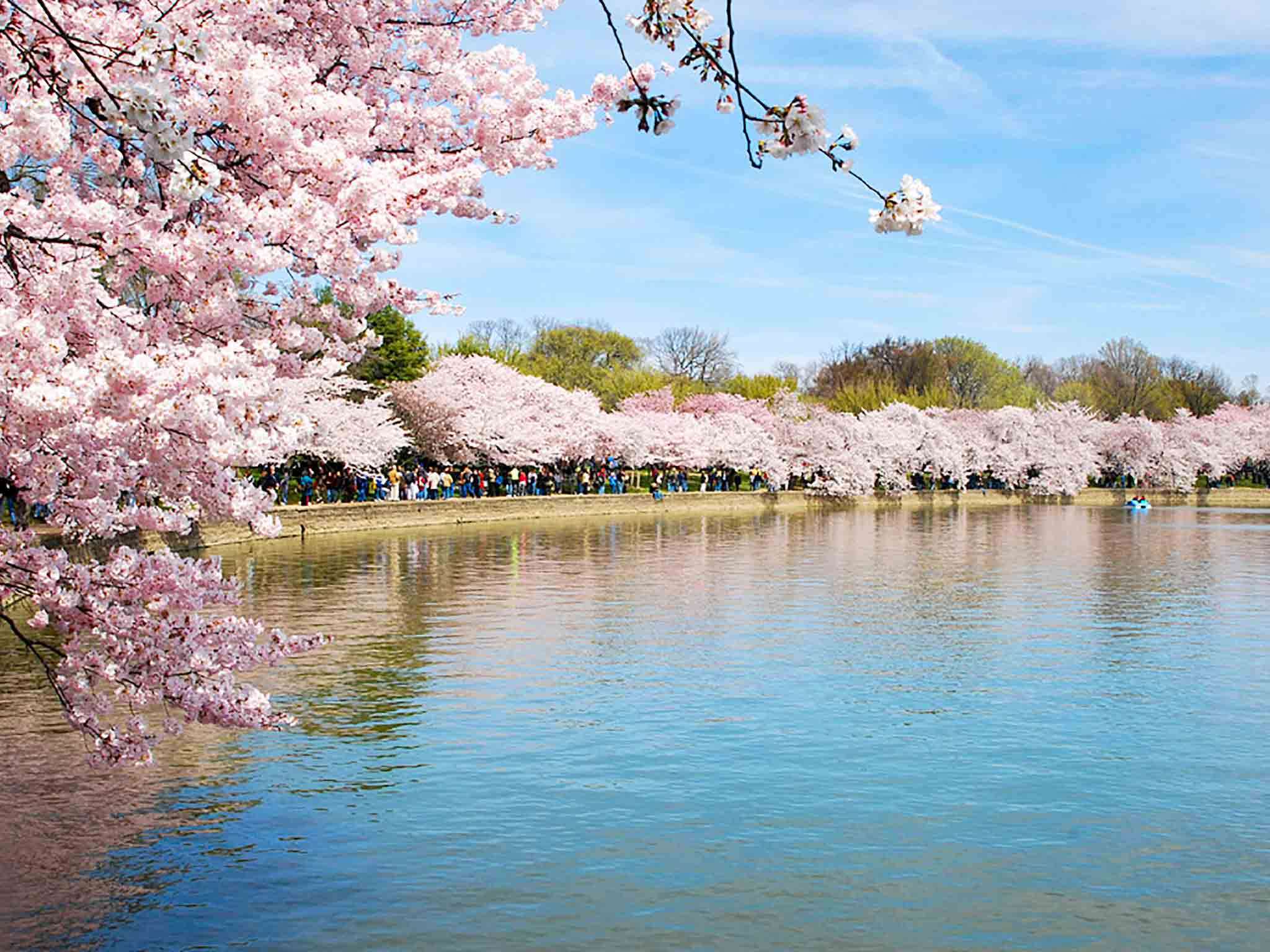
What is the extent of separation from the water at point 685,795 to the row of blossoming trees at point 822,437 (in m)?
43.0

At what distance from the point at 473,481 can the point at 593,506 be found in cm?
585

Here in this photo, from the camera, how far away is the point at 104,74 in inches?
281

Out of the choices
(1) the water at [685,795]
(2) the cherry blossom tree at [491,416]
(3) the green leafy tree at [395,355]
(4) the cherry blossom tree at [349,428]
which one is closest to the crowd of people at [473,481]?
(4) the cherry blossom tree at [349,428]

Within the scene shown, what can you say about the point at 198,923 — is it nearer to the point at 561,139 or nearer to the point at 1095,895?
the point at 1095,895

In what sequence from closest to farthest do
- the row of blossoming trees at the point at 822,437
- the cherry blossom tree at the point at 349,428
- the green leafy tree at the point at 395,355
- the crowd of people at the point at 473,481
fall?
the cherry blossom tree at the point at 349,428 < the crowd of people at the point at 473,481 < the row of blossoming trees at the point at 822,437 < the green leafy tree at the point at 395,355

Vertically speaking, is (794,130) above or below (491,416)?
below

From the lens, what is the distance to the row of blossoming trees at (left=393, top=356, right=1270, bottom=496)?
66.4 metres

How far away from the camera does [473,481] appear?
202 feet

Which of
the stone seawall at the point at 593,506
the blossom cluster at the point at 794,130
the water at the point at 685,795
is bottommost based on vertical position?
the water at the point at 685,795

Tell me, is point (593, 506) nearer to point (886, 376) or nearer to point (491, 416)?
point (491, 416)

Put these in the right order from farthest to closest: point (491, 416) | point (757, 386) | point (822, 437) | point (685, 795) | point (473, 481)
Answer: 1. point (757, 386)
2. point (822, 437)
3. point (491, 416)
4. point (473, 481)
5. point (685, 795)

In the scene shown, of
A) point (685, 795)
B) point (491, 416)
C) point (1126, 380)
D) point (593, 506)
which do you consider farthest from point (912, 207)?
point (1126, 380)

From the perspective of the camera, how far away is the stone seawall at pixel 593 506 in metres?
39.2

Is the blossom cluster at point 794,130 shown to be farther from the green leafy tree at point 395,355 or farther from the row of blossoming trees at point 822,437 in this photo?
the green leafy tree at point 395,355
